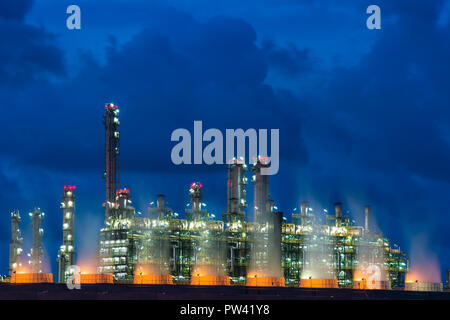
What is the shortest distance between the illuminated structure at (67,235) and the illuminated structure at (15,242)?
77.1 feet

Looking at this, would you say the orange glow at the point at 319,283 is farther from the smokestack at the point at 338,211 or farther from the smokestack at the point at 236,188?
the smokestack at the point at 338,211

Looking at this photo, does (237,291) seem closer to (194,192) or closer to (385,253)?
(194,192)

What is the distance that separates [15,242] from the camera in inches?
7569

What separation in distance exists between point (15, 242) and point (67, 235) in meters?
27.6

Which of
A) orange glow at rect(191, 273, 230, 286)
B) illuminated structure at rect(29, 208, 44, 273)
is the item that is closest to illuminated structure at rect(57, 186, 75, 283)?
illuminated structure at rect(29, 208, 44, 273)

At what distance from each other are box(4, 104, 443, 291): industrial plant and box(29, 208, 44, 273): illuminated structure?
0.66ft

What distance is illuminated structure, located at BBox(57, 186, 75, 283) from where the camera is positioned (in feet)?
553

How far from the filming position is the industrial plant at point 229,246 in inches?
5950

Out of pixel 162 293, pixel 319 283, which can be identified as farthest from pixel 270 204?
pixel 162 293

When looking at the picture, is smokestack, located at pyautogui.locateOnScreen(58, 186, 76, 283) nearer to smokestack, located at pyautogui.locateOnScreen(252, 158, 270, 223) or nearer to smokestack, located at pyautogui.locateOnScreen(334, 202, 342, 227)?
smokestack, located at pyautogui.locateOnScreen(252, 158, 270, 223)

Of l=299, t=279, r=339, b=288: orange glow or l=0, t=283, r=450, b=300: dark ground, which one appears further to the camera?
l=299, t=279, r=339, b=288: orange glow

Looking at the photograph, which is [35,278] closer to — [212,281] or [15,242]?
[212,281]

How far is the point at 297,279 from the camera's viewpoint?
6880 inches

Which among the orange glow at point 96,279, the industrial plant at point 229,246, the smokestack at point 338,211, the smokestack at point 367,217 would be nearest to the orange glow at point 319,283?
the industrial plant at point 229,246
